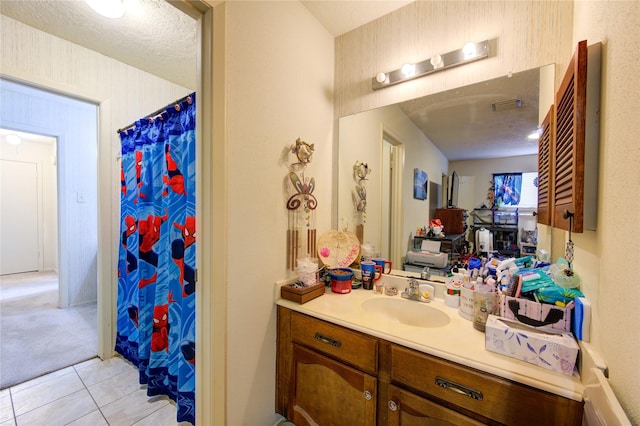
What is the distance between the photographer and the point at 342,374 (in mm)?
1138

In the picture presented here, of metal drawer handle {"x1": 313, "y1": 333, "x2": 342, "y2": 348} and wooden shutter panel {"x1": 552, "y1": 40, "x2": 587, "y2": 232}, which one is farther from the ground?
wooden shutter panel {"x1": 552, "y1": 40, "x2": 587, "y2": 232}

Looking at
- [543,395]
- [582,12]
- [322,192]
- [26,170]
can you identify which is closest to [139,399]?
[322,192]

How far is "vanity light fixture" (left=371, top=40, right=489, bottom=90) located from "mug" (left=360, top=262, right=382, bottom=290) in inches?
46.0

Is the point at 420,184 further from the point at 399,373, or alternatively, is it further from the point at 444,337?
the point at 399,373

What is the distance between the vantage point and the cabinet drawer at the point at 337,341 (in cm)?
106

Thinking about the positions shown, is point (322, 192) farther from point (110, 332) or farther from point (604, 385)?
point (110, 332)

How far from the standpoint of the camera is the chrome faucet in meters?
1.38

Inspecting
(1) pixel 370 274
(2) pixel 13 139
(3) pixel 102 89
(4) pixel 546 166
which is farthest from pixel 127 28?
(2) pixel 13 139

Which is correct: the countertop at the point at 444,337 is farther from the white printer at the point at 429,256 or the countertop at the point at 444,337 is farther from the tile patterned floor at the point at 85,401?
the tile patterned floor at the point at 85,401

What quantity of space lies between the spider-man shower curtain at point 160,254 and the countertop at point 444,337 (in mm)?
669

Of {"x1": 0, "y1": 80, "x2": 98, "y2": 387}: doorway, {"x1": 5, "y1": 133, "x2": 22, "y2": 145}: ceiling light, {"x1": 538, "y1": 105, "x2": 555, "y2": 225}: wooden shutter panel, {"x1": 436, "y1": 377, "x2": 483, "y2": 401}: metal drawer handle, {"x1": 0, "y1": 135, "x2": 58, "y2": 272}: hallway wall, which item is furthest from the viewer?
{"x1": 0, "y1": 135, "x2": 58, "y2": 272}: hallway wall

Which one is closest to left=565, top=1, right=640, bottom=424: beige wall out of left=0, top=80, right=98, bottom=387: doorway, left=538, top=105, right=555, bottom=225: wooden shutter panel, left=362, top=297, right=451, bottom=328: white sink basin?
left=538, top=105, right=555, bottom=225: wooden shutter panel

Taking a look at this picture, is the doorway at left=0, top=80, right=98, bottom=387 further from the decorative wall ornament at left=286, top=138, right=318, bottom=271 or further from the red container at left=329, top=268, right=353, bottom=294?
the red container at left=329, top=268, right=353, bottom=294

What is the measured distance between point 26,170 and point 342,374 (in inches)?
257
